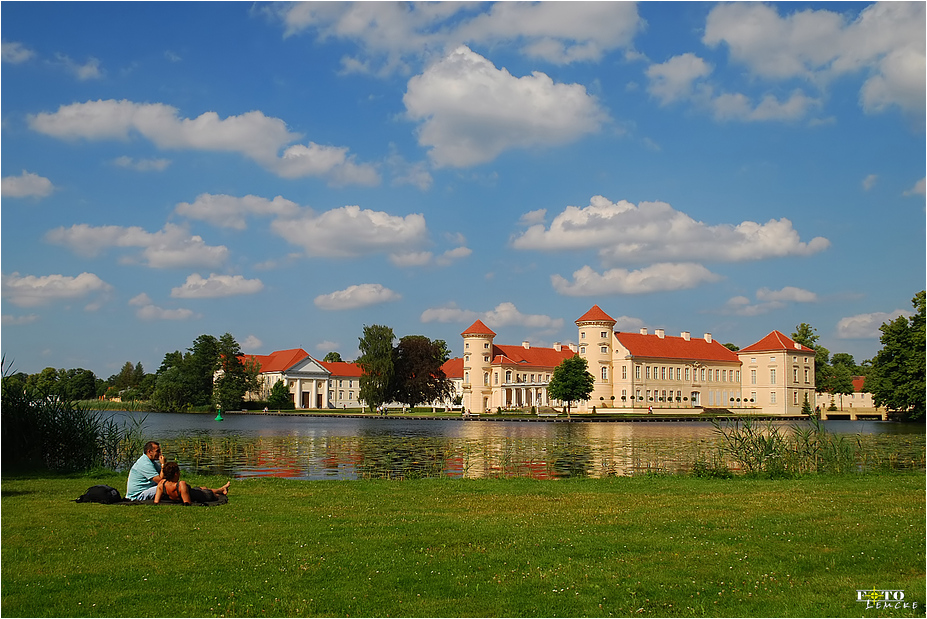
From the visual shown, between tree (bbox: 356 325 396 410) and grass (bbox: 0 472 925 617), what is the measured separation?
69789mm

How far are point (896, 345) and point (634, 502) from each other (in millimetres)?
57098

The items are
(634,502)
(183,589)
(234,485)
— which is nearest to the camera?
(183,589)

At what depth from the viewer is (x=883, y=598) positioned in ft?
Result: 20.8

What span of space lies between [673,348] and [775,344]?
11558 millimetres

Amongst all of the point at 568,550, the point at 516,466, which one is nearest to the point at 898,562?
the point at 568,550

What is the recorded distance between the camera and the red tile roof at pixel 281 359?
114 m

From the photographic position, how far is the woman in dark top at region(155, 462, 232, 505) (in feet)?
35.8

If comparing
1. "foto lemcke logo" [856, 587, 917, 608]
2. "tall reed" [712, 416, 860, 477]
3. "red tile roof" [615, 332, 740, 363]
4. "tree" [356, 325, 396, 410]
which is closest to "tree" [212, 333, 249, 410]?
"tree" [356, 325, 396, 410]

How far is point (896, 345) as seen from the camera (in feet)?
199

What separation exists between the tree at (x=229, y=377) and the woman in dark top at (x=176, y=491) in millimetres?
83620

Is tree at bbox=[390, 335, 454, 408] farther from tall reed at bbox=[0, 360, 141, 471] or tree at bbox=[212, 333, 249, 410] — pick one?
Answer: tall reed at bbox=[0, 360, 141, 471]

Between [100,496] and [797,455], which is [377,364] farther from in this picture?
[100,496]

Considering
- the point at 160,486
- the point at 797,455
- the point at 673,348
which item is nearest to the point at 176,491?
the point at 160,486

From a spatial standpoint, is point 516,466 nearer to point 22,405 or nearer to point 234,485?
point 234,485
